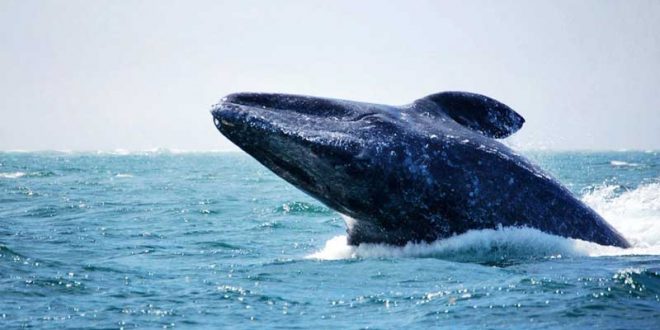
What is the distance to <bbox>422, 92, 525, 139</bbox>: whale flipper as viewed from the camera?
8.47 m

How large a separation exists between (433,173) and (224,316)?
2557 millimetres

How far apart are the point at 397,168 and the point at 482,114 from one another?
147 cm

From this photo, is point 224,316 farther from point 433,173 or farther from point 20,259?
point 20,259

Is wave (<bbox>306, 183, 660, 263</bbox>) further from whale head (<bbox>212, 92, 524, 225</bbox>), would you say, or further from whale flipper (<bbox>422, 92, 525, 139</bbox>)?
whale flipper (<bbox>422, 92, 525, 139</bbox>)

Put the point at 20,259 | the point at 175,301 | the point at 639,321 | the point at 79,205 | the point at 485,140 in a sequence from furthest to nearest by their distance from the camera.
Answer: the point at 79,205
the point at 20,259
the point at 485,140
the point at 175,301
the point at 639,321

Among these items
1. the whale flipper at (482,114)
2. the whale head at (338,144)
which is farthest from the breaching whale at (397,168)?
the whale flipper at (482,114)

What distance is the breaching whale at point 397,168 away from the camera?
7488 millimetres

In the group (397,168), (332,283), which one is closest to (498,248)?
(397,168)

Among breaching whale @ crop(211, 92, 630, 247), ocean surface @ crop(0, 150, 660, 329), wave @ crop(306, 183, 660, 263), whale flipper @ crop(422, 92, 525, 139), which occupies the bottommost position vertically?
ocean surface @ crop(0, 150, 660, 329)

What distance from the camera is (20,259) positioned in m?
9.32

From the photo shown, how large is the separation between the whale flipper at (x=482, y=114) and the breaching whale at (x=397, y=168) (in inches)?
7.2

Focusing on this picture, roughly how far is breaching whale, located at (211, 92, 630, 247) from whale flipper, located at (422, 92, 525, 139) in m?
0.18

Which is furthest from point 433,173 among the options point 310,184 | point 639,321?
point 639,321

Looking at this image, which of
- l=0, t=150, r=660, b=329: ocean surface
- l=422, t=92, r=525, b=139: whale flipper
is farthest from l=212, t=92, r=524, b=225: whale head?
l=0, t=150, r=660, b=329: ocean surface
